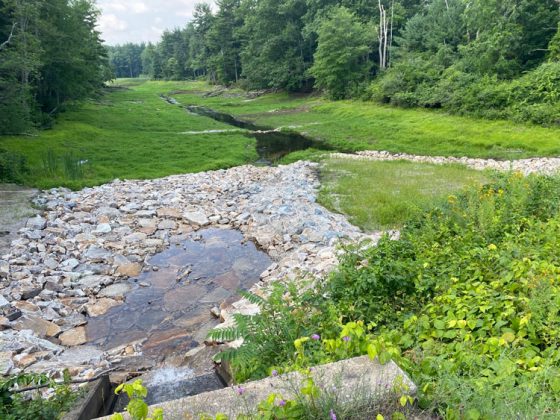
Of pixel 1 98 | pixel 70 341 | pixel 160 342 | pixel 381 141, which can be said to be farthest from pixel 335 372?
pixel 381 141

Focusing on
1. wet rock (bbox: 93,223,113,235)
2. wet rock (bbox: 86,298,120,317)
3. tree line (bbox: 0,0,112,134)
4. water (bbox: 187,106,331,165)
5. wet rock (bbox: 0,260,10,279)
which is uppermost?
tree line (bbox: 0,0,112,134)

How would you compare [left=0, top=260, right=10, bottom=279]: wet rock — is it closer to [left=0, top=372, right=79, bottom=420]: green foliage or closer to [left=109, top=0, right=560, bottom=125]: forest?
[left=0, top=372, right=79, bottom=420]: green foliage

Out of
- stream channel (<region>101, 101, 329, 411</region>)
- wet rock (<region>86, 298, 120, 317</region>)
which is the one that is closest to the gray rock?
stream channel (<region>101, 101, 329, 411</region>)

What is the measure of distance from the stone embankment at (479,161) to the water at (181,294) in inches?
454

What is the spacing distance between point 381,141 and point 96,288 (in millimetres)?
22197

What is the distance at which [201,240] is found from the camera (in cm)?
1303

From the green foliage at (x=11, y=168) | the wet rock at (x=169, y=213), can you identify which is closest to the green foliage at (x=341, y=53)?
the green foliage at (x=11, y=168)

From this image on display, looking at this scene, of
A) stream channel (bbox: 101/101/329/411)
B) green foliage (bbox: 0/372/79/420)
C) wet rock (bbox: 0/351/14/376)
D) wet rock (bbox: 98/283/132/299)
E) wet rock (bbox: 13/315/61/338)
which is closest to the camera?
green foliage (bbox: 0/372/79/420)

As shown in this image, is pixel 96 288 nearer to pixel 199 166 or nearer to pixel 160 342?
pixel 160 342

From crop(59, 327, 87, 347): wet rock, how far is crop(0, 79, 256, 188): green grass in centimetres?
1132

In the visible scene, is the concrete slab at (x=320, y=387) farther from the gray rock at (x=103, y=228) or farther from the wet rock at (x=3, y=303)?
the gray rock at (x=103, y=228)

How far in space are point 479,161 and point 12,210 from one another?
21.3 metres

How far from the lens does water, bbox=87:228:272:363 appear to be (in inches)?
312

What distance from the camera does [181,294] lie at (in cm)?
970
